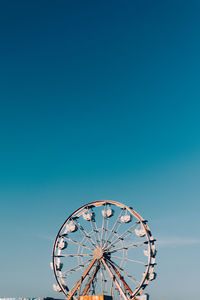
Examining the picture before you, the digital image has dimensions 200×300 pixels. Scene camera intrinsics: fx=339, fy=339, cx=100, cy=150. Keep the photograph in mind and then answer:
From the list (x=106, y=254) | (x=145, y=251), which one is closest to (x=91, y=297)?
(x=106, y=254)

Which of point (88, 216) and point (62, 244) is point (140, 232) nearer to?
point (88, 216)

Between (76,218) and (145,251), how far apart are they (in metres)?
11.8

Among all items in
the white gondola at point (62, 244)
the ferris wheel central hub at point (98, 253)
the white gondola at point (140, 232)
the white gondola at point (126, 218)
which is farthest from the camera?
the white gondola at point (62, 244)

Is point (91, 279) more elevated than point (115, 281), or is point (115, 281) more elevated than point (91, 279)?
point (91, 279)

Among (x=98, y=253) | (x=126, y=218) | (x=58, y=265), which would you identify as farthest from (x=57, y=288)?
(x=126, y=218)

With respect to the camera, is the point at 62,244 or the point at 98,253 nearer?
the point at 98,253

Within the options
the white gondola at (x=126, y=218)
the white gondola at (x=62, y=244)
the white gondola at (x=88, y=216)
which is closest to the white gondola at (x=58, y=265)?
the white gondola at (x=62, y=244)

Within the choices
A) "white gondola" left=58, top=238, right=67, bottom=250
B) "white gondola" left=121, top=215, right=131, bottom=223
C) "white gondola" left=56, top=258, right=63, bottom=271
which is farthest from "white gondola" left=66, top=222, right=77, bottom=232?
"white gondola" left=121, top=215, right=131, bottom=223

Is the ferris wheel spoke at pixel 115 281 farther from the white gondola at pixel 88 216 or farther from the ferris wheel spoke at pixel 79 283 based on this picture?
the white gondola at pixel 88 216

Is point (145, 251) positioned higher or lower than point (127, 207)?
lower

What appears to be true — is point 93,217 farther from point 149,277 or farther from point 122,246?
point 149,277

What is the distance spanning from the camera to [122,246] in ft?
155

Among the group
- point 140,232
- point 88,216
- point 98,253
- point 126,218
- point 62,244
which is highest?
point 88,216

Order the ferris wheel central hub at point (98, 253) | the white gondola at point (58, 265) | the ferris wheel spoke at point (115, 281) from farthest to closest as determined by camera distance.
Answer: the white gondola at point (58, 265)
the ferris wheel central hub at point (98, 253)
the ferris wheel spoke at point (115, 281)
